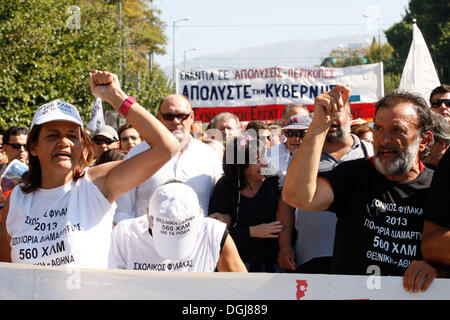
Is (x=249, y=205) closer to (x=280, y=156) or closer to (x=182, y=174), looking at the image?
(x=182, y=174)

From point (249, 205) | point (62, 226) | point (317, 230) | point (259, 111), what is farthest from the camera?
point (259, 111)

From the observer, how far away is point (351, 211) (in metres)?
2.58

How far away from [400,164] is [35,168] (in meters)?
1.65

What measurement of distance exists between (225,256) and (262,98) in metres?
5.69

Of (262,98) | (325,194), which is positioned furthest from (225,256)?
(262,98)

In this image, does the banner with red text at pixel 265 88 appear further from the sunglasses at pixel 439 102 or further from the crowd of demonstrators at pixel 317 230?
the crowd of demonstrators at pixel 317 230

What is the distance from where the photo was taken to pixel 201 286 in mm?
2182

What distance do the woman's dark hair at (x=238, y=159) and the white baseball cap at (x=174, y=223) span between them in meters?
0.95

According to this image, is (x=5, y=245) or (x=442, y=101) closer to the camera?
(x=5, y=245)

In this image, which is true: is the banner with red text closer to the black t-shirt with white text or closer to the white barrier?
the black t-shirt with white text

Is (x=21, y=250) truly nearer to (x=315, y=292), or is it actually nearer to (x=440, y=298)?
(x=315, y=292)

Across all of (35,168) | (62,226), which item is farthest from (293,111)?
(62,226)

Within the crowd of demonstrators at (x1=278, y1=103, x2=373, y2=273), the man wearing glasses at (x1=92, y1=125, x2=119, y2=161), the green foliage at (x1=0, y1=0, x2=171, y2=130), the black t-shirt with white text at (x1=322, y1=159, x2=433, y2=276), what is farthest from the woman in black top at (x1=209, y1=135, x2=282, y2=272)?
the green foliage at (x1=0, y1=0, x2=171, y2=130)

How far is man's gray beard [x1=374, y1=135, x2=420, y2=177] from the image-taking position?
255 cm
